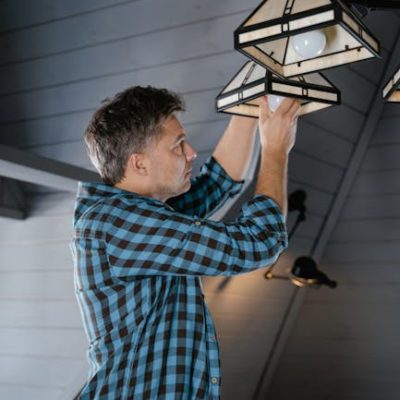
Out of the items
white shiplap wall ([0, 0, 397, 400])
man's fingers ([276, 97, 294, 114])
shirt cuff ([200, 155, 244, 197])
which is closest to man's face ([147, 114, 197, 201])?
man's fingers ([276, 97, 294, 114])

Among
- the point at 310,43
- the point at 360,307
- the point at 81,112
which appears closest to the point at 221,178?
the point at 310,43

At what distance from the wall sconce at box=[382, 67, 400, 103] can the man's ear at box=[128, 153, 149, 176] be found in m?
0.54

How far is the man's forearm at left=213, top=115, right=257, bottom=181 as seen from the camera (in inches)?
66.0

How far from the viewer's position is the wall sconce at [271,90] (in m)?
1.23

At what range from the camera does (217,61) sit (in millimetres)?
2266

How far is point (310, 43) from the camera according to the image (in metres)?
1.13

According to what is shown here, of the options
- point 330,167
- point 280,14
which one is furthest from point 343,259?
point 280,14

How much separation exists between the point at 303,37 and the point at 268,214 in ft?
1.11

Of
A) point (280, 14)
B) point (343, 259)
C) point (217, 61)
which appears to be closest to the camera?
point (280, 14)

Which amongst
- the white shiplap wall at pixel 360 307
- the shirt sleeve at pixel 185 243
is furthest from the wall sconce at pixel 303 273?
the shirt sleeve at pixel 185 243

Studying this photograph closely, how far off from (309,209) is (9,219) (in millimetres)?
1387

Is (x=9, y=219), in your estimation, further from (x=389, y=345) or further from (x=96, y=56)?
(x=389, y=345)

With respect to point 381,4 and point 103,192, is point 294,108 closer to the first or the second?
point 381,4

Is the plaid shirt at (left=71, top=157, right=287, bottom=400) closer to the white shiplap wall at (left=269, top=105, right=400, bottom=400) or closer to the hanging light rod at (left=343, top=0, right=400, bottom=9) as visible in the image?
the hanging light rod at (left=343, top=0, right=400, bottom=9)
